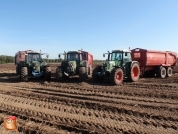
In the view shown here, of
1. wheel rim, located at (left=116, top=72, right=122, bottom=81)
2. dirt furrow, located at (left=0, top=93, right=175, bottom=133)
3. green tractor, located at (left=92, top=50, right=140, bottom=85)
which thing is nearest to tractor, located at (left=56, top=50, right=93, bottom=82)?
green tractor, located at (left=92, top=50, right=140, bottom=85)

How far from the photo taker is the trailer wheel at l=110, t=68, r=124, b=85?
1177cm

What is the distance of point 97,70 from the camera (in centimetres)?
1331

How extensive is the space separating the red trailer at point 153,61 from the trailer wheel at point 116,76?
11.3 feet

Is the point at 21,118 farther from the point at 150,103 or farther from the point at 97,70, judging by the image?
the point at 97,70

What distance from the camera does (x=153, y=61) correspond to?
609 inches

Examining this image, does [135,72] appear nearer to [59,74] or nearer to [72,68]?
[72,68]

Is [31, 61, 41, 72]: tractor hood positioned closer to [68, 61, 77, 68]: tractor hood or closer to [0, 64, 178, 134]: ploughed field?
[68, 61, 77, 68]: tractor hood

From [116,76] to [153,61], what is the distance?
4656 millimetres

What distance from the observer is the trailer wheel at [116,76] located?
11771 mm

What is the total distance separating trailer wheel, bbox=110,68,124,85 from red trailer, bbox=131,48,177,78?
3.44 meters

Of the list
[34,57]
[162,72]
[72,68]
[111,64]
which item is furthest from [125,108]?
[162,72]

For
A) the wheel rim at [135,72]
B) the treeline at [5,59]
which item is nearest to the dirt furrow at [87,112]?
the wheel rim at [135,72]

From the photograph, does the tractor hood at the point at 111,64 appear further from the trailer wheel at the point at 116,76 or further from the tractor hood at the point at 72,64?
the tractor hood at the point at 72,64

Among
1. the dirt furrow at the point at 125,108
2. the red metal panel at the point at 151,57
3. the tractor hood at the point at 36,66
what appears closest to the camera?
the dirt furrow at the point at 125,108
